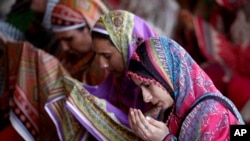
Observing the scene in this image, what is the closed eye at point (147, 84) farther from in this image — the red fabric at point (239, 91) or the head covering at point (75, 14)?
the red fabric at point (239, 91)

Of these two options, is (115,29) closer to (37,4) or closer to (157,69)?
(157,69)

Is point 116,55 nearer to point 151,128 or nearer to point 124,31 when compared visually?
point 124,31

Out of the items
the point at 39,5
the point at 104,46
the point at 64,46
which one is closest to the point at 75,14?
the point at 64,46

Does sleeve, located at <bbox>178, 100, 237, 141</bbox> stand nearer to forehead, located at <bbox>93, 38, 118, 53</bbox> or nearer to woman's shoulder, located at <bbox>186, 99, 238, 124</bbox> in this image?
woman's shoulder, located at <bbox>186, 99, 238, 124</bbox>

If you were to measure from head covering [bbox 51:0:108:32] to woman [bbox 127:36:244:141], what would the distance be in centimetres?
79

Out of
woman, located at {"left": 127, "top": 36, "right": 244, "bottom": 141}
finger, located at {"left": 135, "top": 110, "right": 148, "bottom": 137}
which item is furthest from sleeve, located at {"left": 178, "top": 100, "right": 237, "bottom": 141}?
finger, located at {"left": 135, "top": 110, "right": 148, "bottom": 137}

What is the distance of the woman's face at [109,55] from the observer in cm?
210

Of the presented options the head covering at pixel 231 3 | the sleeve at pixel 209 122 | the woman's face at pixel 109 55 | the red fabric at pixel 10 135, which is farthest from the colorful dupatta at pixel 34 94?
the head covering at pixel 231 3

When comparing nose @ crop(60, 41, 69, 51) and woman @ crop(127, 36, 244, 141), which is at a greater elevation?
woman @ crop(127, 36, 244, 141)

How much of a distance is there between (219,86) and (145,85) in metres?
1.20

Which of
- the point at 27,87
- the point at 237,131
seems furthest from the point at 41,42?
the point at 237,131

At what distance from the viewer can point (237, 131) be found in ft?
5.50

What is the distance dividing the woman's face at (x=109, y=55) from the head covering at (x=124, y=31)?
0.06 ft

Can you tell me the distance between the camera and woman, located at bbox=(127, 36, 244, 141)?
5.57 ft
